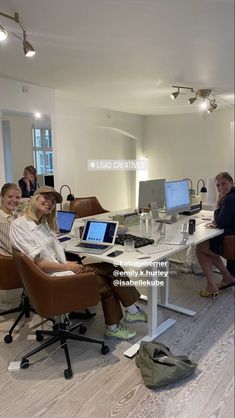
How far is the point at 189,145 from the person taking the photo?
23.3 feet

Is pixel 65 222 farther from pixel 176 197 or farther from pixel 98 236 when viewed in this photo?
pixel 176 197

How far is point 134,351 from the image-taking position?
2.33m

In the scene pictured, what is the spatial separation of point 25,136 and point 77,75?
3.55 ft

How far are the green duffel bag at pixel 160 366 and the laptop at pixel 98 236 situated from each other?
81 cm

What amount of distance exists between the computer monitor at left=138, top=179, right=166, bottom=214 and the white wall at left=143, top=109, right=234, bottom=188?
11.1ft

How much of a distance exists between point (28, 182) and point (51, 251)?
6.83 feet

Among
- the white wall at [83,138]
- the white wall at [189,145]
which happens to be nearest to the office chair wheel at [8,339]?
the white wall at [83,138]

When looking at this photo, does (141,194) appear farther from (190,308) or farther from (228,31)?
(228,31)

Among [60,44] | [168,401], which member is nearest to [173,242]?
[168,401]

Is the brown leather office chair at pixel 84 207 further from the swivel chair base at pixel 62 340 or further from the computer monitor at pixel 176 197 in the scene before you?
the swivel chair base at pixel 62 340

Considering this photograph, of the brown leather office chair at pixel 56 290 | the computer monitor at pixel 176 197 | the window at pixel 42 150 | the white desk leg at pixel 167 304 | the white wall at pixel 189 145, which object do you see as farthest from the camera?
the white wall at pixel 189 145

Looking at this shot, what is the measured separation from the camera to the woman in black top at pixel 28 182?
408 centimetres

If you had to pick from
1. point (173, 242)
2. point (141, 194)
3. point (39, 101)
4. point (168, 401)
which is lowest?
point (168, 401)

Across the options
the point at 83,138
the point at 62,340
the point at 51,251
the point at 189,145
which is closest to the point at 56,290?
the point at 51,251
